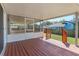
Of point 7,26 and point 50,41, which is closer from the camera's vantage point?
point 50,41

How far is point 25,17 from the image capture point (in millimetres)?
5109

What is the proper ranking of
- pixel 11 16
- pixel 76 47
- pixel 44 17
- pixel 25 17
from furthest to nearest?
pixel 11 16 < pixel 25 17 < pixel 44 17 < pixel 76 47

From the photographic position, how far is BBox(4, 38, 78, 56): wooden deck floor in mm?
4209

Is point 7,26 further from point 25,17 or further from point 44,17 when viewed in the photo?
point 44,17

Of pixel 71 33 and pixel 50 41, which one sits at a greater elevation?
pixel 71 33

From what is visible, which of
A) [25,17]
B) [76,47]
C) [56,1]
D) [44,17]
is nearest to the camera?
[56,1]

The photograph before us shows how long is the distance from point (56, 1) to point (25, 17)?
93.9 inches

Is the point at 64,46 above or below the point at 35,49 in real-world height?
above

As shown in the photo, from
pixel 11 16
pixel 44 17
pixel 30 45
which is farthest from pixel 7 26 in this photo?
pixel 44 17

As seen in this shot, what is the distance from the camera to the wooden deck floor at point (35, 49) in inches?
166

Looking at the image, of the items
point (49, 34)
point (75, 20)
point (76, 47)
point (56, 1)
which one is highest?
point (56, 1)

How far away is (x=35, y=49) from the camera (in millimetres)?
4531

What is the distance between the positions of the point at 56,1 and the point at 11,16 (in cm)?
298

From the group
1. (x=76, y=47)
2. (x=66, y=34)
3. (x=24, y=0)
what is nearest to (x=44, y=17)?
(x=66, y=34)
